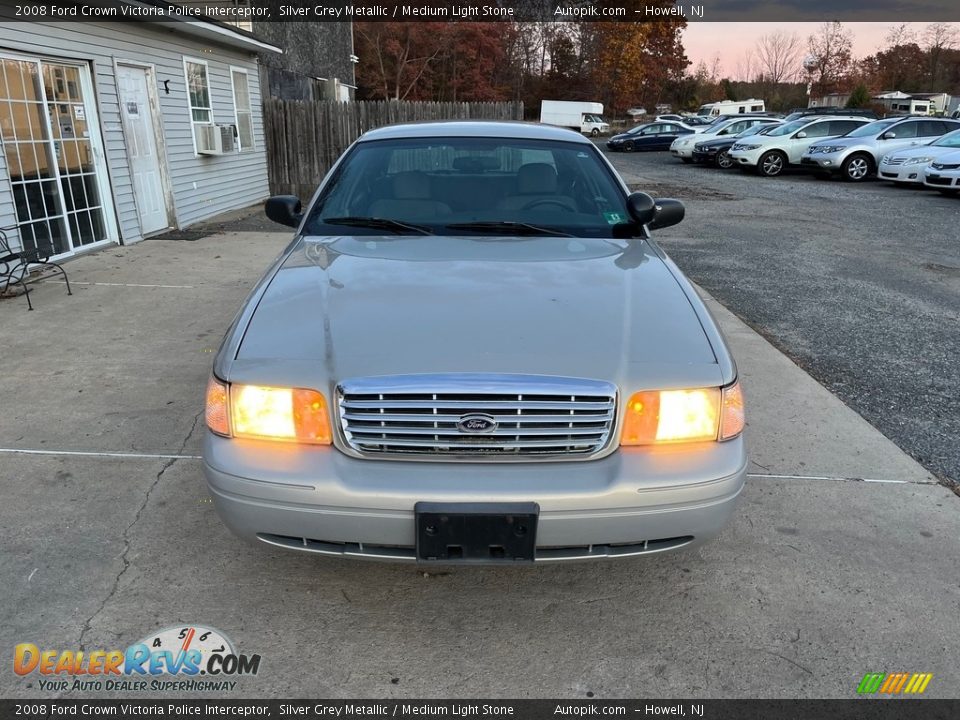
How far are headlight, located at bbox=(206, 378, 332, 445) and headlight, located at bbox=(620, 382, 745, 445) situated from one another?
96 centimetres

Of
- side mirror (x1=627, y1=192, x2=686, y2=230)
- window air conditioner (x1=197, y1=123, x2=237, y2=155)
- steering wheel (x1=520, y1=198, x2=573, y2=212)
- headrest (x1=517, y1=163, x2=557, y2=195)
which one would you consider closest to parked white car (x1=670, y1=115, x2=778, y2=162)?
window air conditioner (x1=197, y1=123, x2=237, y2=155)

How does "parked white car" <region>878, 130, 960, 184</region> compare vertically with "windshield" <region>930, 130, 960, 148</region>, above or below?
below

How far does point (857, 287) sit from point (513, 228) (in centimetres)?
564

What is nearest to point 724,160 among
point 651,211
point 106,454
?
point 651,211

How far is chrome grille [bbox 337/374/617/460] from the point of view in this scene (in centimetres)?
207

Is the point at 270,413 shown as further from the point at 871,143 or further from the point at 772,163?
the point at 772,163

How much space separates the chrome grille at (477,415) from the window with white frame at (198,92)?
Result: 10454mm

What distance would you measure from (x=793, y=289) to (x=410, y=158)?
5.16 metres

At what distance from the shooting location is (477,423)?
6.83 feet

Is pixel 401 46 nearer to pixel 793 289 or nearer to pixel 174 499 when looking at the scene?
pixel 793 289

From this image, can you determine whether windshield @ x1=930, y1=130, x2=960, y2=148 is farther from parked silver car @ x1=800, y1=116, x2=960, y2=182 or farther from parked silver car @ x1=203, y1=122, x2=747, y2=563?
parked silver car @ x1=203, y1=122, x2=747, y2=563

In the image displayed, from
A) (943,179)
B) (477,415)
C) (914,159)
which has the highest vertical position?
(914,159)
